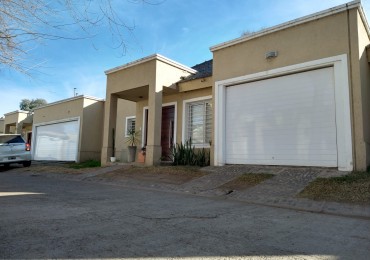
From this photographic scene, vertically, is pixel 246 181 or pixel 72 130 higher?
pixel 72 130

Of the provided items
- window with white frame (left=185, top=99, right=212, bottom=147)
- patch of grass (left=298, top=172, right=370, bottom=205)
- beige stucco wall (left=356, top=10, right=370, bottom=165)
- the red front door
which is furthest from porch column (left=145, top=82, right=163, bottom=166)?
beige stucco wall (left=356, top=10, right=370, bottom=165)

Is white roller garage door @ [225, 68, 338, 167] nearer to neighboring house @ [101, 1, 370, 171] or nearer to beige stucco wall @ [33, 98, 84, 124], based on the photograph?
neighboring house @ [101, 1, 370, 171]

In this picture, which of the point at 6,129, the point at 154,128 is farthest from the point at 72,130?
the point at 6,129

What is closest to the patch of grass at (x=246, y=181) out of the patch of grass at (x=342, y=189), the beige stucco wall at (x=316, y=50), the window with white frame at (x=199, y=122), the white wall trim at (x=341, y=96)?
the patch of grass at (x=342, y=189)

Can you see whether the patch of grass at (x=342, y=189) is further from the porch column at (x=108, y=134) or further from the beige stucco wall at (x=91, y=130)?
the beige stucco wall at (x=91, y=130)

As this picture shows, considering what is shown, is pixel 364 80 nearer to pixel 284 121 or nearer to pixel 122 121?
pixel 284 121

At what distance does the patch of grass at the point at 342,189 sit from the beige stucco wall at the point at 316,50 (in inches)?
43.6

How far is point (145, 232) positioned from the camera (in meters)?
3.71

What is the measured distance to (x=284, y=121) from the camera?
9.84 metres

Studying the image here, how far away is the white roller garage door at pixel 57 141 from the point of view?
63.7 ft

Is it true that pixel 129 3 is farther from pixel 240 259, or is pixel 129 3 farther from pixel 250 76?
pixel 250 76

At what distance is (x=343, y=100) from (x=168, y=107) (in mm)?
8315

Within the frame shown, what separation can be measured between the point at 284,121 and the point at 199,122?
4.69 metres

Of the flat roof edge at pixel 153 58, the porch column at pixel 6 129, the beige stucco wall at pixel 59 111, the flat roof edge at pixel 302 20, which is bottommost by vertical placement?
the porch column at pixel 6 129
